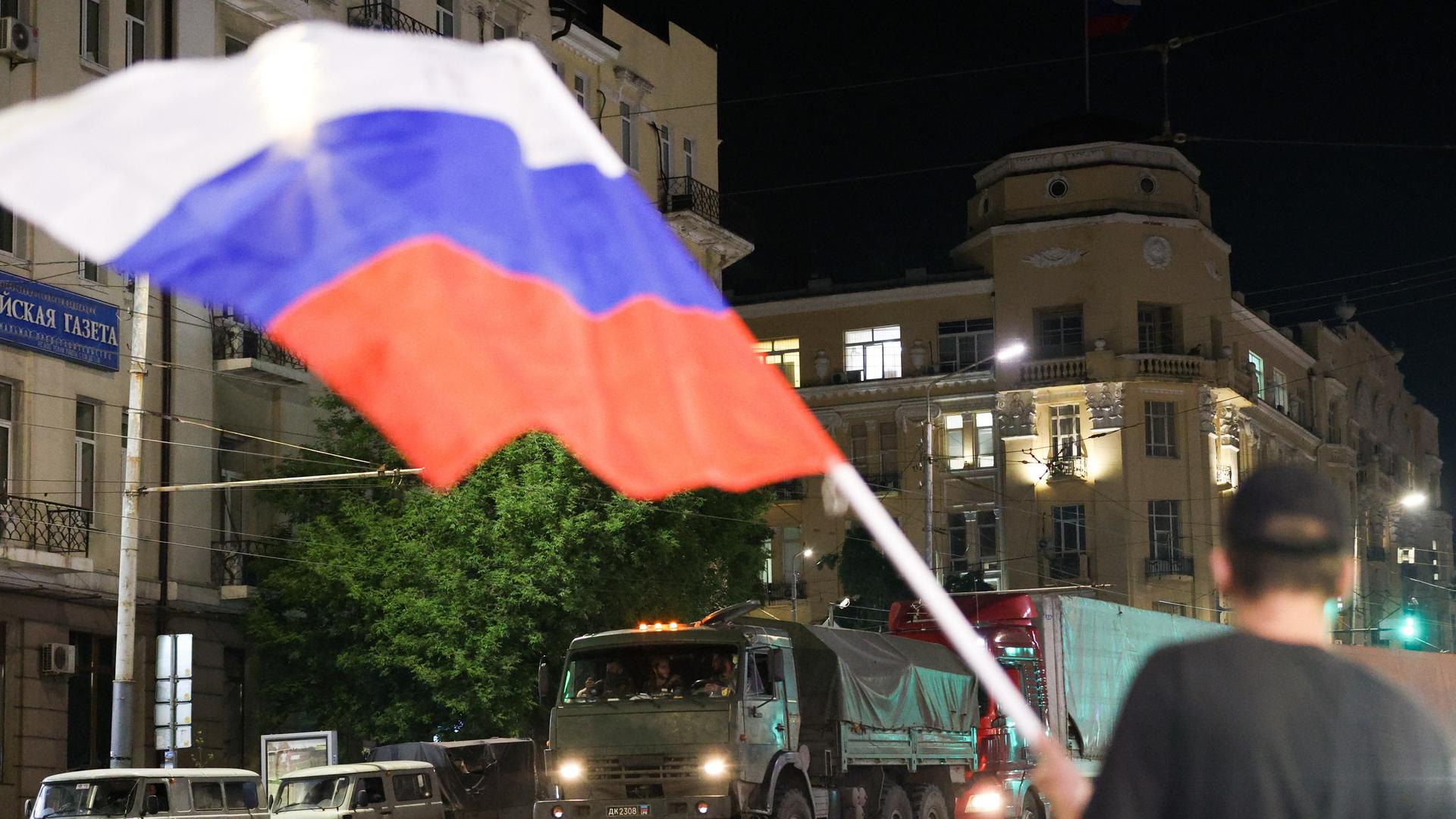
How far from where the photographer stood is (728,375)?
5.01 meters

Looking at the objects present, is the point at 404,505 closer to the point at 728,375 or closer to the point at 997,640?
the point at 997,640

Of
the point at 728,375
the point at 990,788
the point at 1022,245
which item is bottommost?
the point at 990,788

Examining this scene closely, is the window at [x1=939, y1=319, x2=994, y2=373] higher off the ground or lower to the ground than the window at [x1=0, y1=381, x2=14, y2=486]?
higher

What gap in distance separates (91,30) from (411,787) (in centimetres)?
1530

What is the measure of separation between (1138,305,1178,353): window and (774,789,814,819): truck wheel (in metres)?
48.0

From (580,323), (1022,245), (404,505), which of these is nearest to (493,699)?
(404,505)

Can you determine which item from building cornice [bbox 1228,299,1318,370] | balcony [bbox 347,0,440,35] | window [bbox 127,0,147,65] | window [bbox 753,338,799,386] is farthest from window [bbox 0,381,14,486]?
building cornice [bbox 1228,299,1318,370]

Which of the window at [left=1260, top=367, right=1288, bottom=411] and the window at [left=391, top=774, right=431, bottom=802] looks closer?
the window at [left=391, top=774, right=431, bottom=802]

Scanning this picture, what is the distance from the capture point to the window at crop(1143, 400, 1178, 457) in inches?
2724

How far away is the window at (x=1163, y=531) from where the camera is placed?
67.8 m

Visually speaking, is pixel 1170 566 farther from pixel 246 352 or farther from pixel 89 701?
pixel 89 701

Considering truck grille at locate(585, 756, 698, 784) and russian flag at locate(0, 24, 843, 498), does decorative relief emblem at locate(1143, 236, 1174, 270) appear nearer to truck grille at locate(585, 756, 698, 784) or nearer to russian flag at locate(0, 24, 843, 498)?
truck grille at locate(585, 756, 698, 784)

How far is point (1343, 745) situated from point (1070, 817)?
0.74 metres

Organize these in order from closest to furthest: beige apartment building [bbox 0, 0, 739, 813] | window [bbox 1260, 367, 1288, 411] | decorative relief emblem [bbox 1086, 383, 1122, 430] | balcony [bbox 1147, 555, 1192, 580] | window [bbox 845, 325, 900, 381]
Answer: beige apartment building [bbox 0, 0, 739, 813]
balcony [bbox 1147, 555, 1192, 580]
decorative relief emblem [bbox 1086, 383, 1122, 430]
window [bbox 845, 325, 900, 381]
window [bbox 1260, 367, 1288, 411]
